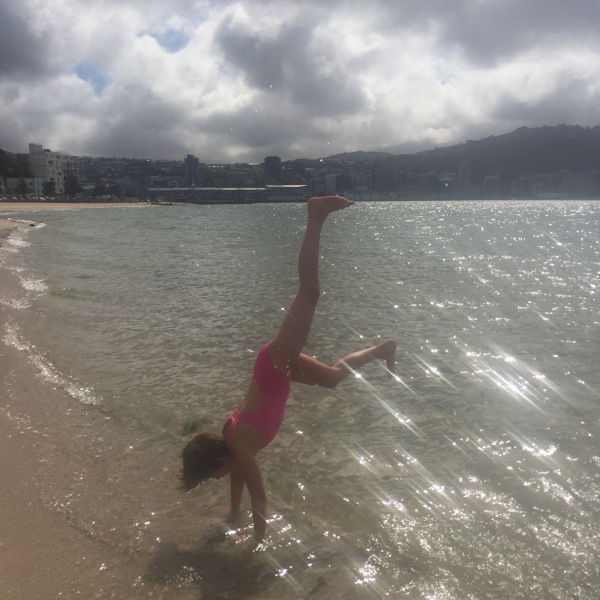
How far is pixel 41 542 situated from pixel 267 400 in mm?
1921

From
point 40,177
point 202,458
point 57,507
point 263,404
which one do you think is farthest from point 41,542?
point 40,177

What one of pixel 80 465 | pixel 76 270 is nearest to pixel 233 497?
pixel 80 465

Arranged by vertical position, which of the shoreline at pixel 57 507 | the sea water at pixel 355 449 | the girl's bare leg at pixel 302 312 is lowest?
the sea water at pixel 355 449

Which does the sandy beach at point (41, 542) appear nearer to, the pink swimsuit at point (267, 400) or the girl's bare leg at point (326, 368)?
the pink swimsuit at point (267, 400)

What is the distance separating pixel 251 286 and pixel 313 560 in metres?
15.2

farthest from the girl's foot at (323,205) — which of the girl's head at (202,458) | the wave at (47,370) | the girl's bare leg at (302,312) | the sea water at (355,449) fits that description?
the wave at (47,370)

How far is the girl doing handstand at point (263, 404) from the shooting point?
4363 millimetres

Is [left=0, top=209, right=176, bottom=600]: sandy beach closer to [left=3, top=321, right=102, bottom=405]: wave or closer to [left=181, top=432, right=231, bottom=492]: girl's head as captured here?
[left=181, top=432, right=231, bottom=492]: girl's head

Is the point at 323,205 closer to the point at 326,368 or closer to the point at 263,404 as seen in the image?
the point at 326,368

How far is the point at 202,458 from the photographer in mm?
4297

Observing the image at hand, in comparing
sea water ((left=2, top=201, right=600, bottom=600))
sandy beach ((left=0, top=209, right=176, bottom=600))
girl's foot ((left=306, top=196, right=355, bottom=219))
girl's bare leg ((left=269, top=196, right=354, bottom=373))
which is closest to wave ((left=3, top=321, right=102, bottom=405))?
sea water ((left=2, top=201, right=600, bottom=600))

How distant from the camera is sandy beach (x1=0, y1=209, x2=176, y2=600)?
3854mm

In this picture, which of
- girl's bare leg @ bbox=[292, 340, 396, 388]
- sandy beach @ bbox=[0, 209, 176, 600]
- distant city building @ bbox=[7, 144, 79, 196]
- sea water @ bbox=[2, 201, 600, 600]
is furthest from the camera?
distant city building @ bbox=[7, 144, 79, 196]

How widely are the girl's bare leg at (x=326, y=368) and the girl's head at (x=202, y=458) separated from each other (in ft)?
2.92
